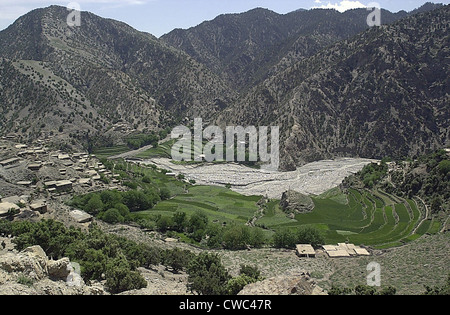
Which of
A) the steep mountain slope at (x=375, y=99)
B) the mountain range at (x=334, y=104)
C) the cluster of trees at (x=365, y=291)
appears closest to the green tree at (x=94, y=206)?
the cluster of trees at (x=365, y=291)

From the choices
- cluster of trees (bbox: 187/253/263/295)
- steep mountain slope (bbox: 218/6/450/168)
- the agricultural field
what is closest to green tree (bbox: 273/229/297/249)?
the agricultural field

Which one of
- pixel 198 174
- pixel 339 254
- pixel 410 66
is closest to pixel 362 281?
pixel 339 254

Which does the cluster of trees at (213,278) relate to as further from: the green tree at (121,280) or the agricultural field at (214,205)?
the agricultural field at (214,205)

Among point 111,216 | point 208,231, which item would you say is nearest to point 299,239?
point 208,231

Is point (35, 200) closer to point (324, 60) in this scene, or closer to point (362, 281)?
point (362, 281)

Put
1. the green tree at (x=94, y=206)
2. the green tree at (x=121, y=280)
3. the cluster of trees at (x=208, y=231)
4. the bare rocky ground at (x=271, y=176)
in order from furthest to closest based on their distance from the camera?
the bare rocky ground at (x=271, y=176), the green tree at (x=94, y=206), the cluster of trees at (x=208, y=231), the green tree at (x=121, y=280)

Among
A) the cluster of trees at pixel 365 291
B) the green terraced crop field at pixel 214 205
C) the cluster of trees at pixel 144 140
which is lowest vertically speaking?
the green terraced crop field at pixel 214 205

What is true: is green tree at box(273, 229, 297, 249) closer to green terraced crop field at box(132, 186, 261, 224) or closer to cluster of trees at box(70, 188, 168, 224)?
green terraced crop field at box(132, 186, 261, 224)
